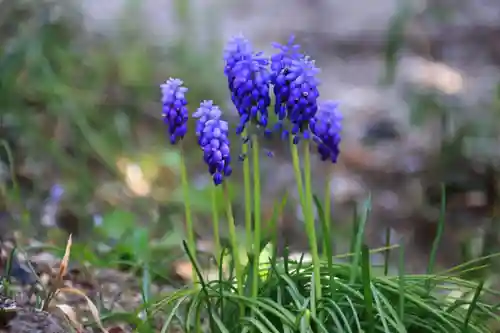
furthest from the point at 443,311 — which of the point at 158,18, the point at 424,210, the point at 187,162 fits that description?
the point at 158,18

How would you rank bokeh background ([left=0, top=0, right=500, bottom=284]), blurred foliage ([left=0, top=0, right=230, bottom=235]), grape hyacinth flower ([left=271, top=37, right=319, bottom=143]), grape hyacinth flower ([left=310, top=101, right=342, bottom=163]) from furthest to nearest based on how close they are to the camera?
blurred foliage ([left=0, top=0, right=230, bottom=235]) → bokeh background ([left=0, top=0, right=500, bottom=284]) → grape hyacinth flower ([left=310, top=101, right=342, bottom=163]) → grape hyacinth flower ([left=271, top=37, right=319, bottom=143])

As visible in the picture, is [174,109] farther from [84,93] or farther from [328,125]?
[84,93]

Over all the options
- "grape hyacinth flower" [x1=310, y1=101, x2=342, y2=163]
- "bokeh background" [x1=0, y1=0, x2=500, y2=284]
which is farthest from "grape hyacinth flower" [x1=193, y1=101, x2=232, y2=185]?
"bokeh background" [x1=0, y1=0, x2=500, y2=284]

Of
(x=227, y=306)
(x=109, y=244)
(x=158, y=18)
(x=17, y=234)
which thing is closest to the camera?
(x=227, y=306)

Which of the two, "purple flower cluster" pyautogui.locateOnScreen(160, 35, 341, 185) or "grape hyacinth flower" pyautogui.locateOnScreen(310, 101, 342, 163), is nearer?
"purple flower cluster" pyautogui.locateOnScreen(160, 35, 341, 185)

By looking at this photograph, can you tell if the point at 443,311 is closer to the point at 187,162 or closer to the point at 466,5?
the point at 187,162

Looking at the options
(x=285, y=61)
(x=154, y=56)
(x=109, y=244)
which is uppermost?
(x=154, y=56)

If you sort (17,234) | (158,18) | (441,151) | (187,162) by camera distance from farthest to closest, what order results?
(158,18) < (187,162) < (441,151) < (17,234)

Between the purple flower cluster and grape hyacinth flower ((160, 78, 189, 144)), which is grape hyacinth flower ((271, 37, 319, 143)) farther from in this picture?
grape hyacinth flower ((160, 78, 189, 144))
